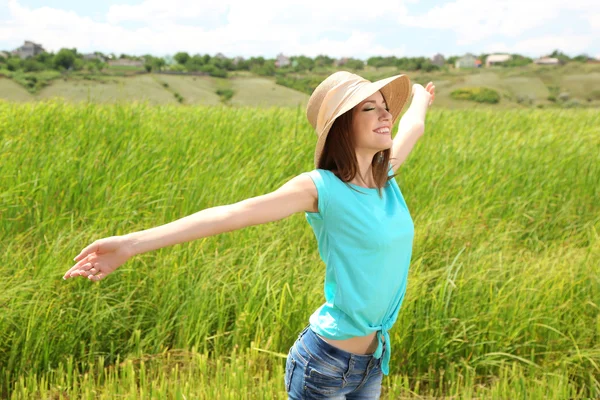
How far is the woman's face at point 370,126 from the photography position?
5.21 ft

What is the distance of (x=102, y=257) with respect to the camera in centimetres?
137

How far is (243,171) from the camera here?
15.7 feet

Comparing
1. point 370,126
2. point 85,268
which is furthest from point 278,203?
point 85,268

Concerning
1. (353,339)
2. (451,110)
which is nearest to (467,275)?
(353,339)

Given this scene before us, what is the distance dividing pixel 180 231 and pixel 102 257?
0.58ft

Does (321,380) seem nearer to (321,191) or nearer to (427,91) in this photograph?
(321,191)

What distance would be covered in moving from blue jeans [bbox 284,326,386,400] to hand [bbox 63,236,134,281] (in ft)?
1.63

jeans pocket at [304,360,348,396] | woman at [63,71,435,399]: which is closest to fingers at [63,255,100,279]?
woman at [63,71,435,399]

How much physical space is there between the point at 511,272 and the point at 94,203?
2.52m

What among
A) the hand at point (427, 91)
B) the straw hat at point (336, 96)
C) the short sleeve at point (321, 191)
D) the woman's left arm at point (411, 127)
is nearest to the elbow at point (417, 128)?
the woman's left arm at point (411, 127)

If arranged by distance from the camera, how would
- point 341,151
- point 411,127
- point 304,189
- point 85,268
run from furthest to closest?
point 411,127, point 341,151, point 304,189, point 85,268

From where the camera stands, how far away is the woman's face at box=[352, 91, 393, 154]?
1587 millimetres

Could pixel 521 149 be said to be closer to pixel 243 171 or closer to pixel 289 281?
pixel 243 171

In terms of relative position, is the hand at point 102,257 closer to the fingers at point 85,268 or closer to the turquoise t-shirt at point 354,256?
the fingers at point 85,268
